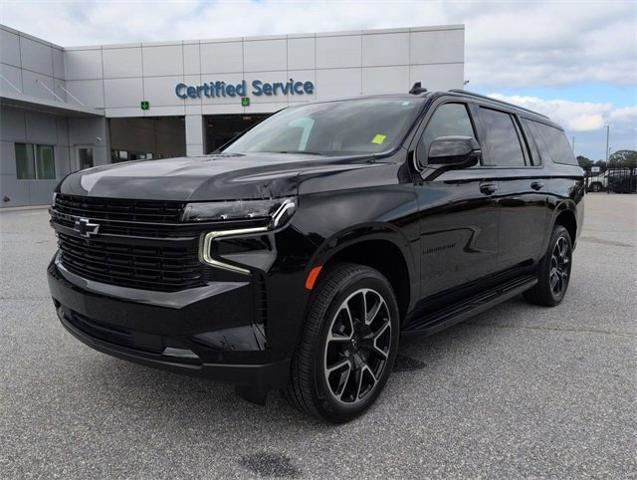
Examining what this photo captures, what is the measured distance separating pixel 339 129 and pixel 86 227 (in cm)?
189

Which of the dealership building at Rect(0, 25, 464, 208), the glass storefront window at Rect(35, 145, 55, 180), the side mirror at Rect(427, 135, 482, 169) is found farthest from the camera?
the glass storefront window at Rect(35, 145, 55, 180)

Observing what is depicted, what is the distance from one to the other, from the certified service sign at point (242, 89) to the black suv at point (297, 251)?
18905 millimetres

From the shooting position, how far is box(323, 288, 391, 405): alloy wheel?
9.23 feet

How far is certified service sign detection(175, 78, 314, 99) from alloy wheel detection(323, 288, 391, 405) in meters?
20.2

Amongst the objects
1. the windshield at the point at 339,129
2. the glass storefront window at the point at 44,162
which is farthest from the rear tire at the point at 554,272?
the glass storefront window at the point at 44,162

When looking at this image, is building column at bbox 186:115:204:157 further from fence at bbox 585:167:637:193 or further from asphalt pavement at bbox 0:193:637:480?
fence at bbox 585:167:637:193

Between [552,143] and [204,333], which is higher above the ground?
[552,143]

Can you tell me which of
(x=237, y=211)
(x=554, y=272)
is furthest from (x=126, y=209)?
(x=554, y=272)

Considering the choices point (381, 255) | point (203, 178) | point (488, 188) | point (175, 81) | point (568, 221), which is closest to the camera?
point (203, 178)

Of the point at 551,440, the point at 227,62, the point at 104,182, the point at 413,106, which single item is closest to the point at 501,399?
the point at 551,440

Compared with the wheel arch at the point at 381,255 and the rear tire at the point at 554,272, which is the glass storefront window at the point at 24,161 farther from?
the wheel arch at the point at 381,255

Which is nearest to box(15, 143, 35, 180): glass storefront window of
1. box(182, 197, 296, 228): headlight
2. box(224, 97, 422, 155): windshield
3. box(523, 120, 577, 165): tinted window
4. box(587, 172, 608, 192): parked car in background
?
box(224, 97, 422, 155): windshield

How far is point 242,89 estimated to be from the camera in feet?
74.6

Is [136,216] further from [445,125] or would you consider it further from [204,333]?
[445,125]
